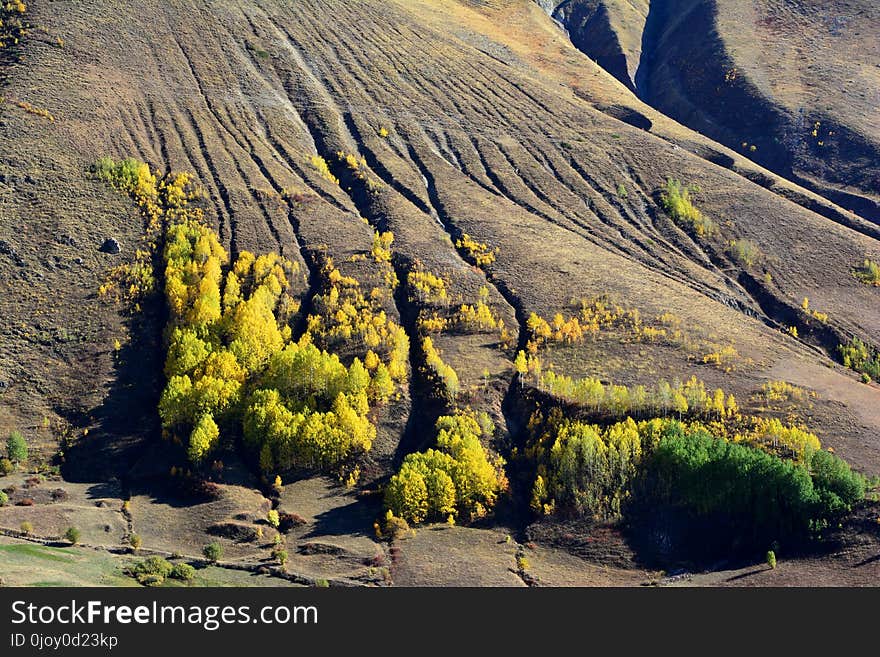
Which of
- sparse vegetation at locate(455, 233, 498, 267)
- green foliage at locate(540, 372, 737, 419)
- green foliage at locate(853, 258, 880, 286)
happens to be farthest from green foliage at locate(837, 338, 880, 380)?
sparse vegetation at locate(455, 233, 498, 267)

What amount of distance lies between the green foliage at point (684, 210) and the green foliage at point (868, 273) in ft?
77.0

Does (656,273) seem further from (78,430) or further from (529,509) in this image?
(78,430)

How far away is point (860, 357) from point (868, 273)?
23.6 meters

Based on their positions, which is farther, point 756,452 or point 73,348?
point 73,348

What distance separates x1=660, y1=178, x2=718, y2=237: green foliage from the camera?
14725 cm

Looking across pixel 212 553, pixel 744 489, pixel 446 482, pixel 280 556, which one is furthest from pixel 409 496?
pixel 744 489

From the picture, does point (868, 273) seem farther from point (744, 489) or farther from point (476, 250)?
point (744, 489)

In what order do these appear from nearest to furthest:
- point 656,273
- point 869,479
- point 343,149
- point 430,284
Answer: point 869,479 → point 430,284 → point 656,273 → point 343,149

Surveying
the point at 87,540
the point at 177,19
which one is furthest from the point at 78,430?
the point at 177,19

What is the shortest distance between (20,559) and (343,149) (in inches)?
3966

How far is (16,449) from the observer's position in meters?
93.1

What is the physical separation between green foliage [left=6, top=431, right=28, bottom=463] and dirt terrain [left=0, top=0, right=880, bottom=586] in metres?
2.27

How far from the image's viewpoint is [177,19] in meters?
180

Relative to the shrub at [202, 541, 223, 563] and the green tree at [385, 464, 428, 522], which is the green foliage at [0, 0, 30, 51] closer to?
the shrub at [202, 541, 223, 563]
